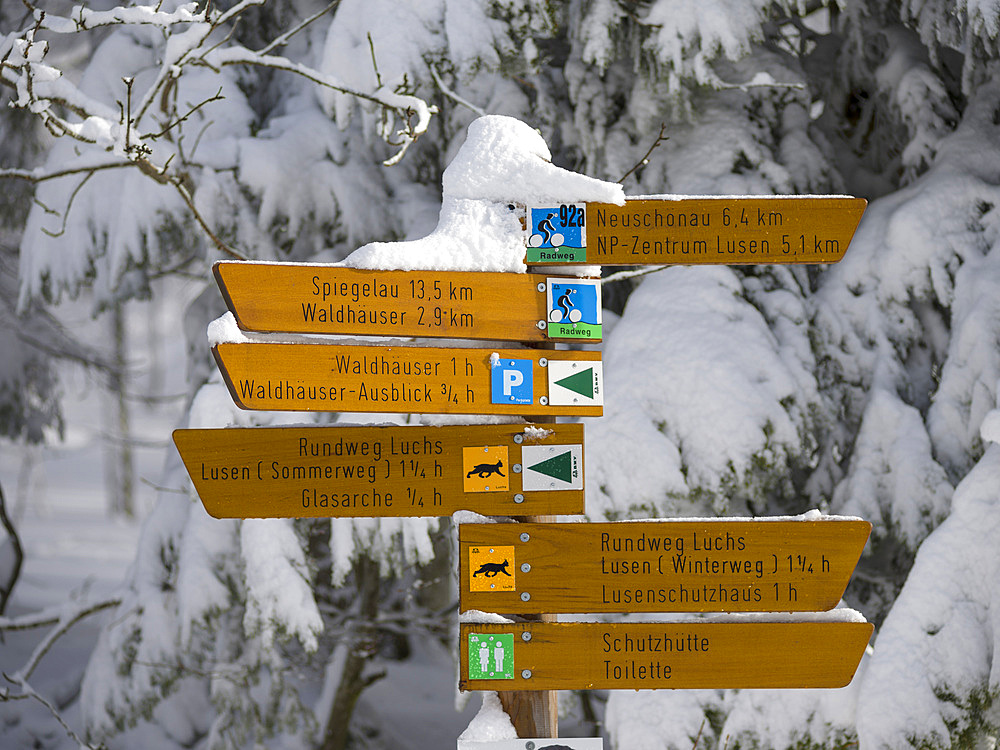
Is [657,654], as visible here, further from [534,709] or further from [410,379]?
[410,379]

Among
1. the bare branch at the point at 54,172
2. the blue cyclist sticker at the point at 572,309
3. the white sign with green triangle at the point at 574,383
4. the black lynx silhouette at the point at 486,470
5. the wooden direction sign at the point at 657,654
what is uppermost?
the bare branch at the point at 54,172

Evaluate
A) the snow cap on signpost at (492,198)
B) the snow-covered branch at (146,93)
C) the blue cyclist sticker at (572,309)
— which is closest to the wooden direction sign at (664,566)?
the blue cyclist sticker at (572,309)

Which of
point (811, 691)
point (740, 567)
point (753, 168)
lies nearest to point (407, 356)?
point (740, 567)

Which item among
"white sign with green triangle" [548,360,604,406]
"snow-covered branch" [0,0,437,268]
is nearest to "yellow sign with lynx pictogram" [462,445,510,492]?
"white sign with green triangle" [548,360,604,406]

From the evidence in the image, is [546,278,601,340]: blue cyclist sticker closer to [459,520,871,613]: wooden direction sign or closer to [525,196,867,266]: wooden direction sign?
[525,196,867,266]: wooden direction sign

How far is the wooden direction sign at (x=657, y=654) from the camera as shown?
2.20 meters

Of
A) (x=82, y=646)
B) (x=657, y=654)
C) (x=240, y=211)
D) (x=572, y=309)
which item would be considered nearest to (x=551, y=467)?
(x=572, y=309)

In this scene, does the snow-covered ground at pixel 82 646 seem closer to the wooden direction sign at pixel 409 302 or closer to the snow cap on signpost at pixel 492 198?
the wooden direction sign at pixel 409 302

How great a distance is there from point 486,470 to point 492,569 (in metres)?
0.25

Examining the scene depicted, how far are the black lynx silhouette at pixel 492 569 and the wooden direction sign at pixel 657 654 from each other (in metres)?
0.13

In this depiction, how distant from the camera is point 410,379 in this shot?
7.20 ft

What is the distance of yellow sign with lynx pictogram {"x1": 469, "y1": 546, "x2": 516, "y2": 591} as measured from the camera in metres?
2.23

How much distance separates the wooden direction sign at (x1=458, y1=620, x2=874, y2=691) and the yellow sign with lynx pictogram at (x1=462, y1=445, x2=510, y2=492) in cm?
35

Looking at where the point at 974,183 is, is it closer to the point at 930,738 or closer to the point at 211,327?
the point at 930,738
